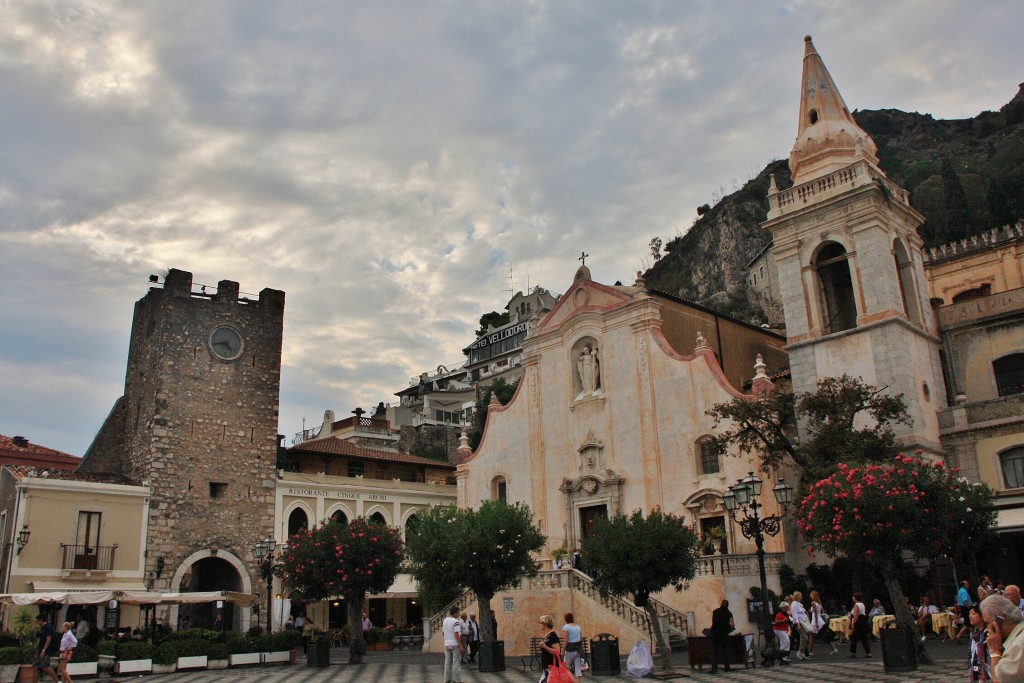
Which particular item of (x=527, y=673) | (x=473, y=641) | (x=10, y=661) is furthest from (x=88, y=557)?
(x=527, y=673)

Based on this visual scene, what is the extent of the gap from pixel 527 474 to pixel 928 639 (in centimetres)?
1784

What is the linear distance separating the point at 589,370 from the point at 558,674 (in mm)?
24089

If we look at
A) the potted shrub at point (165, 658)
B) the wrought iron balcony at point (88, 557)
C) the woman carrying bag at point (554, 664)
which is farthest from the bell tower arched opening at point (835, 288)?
the wrought iron balcony at point (88, 557)

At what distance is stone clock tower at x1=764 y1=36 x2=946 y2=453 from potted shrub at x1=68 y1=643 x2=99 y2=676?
962 inches

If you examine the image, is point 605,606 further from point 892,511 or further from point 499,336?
point 499,336

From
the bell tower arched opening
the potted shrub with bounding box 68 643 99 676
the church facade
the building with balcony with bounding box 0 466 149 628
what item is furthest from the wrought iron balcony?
the bell tower arched opening

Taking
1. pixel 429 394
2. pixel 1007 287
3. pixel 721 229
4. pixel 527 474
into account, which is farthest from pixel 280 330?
pixel 721 229

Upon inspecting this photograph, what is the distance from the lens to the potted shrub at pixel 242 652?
1045 inches

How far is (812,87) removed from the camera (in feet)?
112

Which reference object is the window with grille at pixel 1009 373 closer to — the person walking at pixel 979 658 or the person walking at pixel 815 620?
the person walking at pixel 815 620

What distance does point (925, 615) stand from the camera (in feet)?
78.3

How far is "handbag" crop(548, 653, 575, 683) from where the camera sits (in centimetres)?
1273

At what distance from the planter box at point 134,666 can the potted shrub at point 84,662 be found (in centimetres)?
72

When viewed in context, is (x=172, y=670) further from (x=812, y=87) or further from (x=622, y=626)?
(x=812, y=87)
